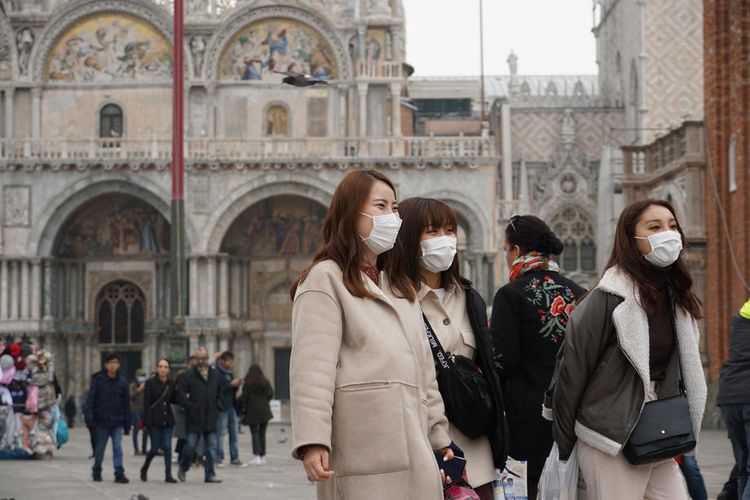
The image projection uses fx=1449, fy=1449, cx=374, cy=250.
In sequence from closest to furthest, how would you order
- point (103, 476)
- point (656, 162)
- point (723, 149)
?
point (103, 476) → point (723, 149) → point (656, 162)

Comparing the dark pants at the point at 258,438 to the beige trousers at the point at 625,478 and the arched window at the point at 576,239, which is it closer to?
the beige trousers at the point at 625,478

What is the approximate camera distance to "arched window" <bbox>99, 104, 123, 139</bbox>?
4439cm

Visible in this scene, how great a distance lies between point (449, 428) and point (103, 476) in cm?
1344

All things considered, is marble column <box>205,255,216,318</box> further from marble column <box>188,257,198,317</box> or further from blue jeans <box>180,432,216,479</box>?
blue jeans <box>180,432,216,479</box>

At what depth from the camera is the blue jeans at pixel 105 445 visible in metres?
18.2

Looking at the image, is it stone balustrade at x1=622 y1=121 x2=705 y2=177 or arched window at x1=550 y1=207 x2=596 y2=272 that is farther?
arched window at x1=550 y1=207 x2=596 y2=272

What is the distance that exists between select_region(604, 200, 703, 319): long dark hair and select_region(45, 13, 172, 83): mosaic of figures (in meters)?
38.6

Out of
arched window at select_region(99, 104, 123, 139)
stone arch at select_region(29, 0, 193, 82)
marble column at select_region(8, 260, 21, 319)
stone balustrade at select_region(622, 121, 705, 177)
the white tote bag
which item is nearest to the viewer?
the white tote bag

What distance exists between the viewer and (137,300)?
148 feet

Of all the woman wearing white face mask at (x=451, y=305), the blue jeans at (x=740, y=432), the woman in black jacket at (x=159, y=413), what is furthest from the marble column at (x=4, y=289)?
the woman wearing white face mask at (x=451, y=305)

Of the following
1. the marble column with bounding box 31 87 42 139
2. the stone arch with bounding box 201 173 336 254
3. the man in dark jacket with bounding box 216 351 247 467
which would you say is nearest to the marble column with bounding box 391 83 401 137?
the stone arch with bounding box 201 173 336 254

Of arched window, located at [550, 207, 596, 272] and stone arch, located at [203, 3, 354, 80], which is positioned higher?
stone arch, located at [203, 3, 354, 80]

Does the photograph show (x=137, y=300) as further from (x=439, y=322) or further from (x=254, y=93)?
(x=439, y=322)

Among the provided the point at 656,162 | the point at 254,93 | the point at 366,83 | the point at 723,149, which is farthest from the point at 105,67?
the point at 723,149
